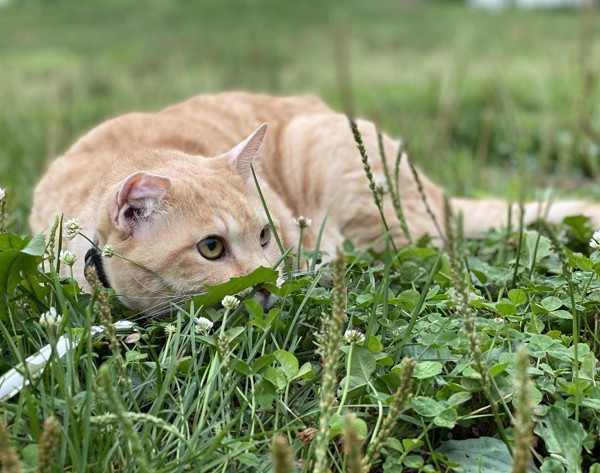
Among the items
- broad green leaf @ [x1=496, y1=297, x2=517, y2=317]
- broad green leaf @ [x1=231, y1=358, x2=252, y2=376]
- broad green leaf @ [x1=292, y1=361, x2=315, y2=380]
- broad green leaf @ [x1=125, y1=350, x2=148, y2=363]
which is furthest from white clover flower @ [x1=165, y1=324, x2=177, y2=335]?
broad green leaf @ [x1=496, y1=297, x2=517, y2=317]

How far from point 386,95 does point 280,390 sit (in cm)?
569

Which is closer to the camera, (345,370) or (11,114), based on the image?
(345,370)

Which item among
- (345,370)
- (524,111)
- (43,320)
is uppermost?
(43,320)

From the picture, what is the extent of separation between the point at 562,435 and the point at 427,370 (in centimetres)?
32

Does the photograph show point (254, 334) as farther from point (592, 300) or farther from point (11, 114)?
point (11, 114)

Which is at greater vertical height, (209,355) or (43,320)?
(43,320)

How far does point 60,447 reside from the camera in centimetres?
137

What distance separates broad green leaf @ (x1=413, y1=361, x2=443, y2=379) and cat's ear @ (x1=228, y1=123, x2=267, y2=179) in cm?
102

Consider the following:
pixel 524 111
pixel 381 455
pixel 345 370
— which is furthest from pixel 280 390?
pixel 524 111

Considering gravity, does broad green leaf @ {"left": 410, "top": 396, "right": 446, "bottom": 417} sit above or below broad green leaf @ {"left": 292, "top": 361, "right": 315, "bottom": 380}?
below

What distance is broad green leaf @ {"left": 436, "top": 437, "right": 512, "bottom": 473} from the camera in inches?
56.9

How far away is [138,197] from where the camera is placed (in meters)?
2.00

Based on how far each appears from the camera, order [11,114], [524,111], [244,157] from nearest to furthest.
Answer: [244,157] → [11,114] → [524,111]

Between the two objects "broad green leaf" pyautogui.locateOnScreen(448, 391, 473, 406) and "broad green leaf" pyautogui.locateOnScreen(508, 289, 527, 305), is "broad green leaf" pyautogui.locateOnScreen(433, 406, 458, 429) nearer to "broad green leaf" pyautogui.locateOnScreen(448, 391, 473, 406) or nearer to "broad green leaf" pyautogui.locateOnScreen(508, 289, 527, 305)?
"broad green leaf" pyautogui.locateOnScreen(448, 391, 473, 406)
